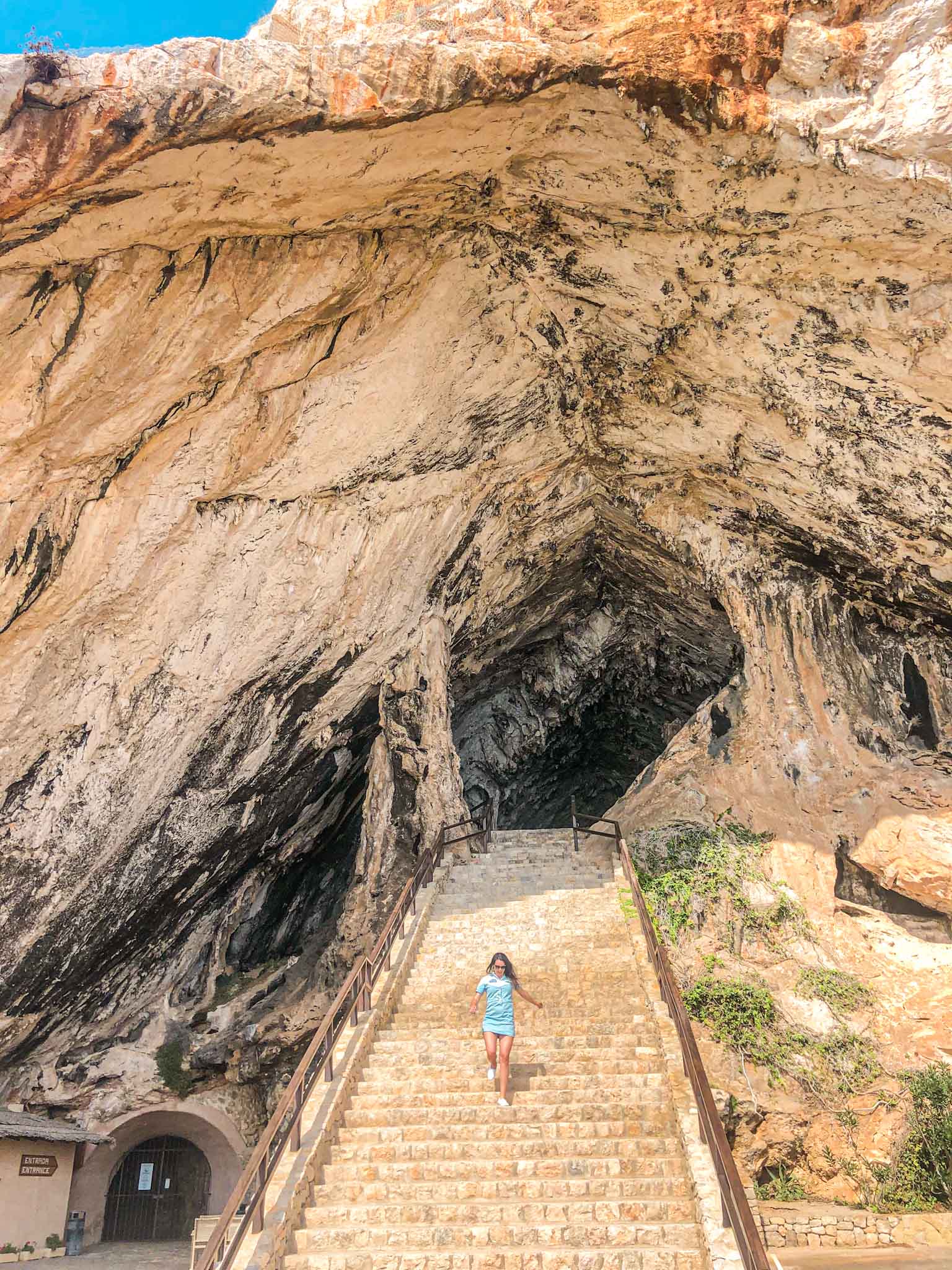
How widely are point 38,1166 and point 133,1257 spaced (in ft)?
6.04

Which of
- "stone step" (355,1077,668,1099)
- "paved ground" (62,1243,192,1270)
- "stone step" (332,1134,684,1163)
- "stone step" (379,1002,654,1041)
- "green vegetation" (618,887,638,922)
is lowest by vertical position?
"paved ground" (62,1243,192,1270)

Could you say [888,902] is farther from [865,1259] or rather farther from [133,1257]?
[133,1257]

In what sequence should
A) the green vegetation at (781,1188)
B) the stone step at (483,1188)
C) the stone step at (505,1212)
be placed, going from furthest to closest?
the green vegetation at (781,1188)
the stone step at (483,1188)
the stone step at (505,1212)

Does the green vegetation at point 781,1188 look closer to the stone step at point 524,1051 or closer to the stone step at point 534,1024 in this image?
the stone step at point 534,1024

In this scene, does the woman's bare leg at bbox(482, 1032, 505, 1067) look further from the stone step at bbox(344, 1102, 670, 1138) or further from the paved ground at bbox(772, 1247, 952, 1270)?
the paved ground at bbox(772, 1247, 952, 1270)

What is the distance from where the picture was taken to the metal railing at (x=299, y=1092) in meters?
4.89

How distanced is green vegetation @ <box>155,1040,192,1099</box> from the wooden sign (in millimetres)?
1812

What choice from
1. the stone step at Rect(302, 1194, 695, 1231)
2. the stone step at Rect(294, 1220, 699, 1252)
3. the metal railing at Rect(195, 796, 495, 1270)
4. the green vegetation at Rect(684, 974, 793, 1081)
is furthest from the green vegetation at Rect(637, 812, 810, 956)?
the stone step at Rect(294, 1220, 699, 1252)

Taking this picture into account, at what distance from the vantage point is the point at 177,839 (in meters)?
12.5

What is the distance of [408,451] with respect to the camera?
12.2m

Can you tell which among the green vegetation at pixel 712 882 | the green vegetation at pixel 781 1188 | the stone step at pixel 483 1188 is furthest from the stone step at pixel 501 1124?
the green vegetation at pixel 712 882

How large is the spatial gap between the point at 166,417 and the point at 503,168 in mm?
4644

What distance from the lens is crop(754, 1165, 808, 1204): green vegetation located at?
31.7 feet

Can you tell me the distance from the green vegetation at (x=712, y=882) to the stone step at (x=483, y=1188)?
6.44m
